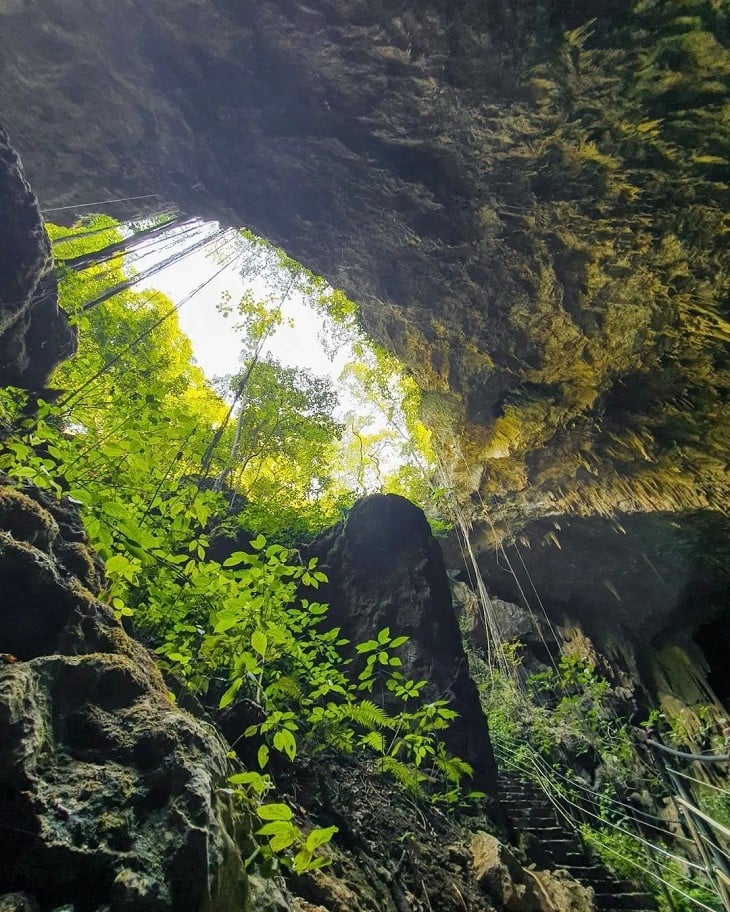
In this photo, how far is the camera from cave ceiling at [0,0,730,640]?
12.9 feet

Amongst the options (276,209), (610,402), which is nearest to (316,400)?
(276,209)

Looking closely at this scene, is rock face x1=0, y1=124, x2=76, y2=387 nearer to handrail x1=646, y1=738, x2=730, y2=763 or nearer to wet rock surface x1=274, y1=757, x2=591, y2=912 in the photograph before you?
wet rock surface x1=274, y1=757, x2=591, y2=912

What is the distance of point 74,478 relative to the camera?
1.99 metres

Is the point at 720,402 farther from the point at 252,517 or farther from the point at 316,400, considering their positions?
the point at 316,400

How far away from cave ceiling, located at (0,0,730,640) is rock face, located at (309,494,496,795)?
8.62 feet

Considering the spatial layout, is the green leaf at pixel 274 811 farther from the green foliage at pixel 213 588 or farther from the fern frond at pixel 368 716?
the fern frond at pixel 368 716

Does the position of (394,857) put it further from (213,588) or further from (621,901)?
(621,901)

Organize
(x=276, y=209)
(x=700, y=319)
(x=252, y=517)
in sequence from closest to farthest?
(x=700, y=319) < (x=276, y=209) < (x=252, y=517)

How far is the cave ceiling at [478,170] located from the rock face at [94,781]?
18.2 feet

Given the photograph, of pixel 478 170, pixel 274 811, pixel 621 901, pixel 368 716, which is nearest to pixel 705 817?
pixel 274 811

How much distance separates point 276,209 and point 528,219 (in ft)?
12.0

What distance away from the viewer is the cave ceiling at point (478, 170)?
3.94m

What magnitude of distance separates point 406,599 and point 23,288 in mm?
6539

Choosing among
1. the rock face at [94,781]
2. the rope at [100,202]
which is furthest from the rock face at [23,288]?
the rock face at [94,781]
